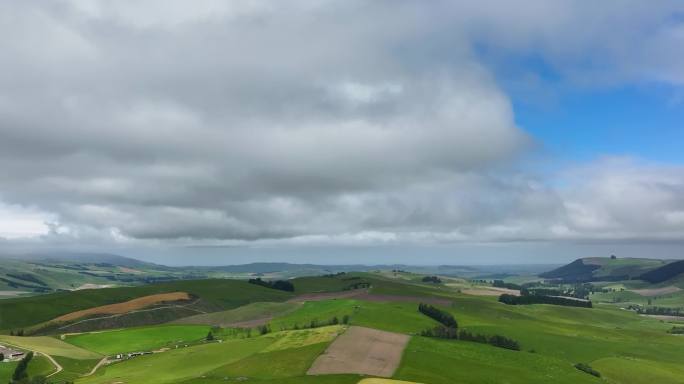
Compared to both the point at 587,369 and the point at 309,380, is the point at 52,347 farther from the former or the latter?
the point at 587,369

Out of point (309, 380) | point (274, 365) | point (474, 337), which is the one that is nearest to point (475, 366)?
point (474, 337)

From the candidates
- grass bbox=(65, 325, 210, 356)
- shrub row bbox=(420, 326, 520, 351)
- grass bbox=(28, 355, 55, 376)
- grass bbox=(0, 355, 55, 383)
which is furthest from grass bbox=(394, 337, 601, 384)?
grass bbox=(0, 355, 55, 383)

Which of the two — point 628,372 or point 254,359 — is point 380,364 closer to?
point 254,359

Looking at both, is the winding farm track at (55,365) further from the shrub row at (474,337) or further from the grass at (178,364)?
the shrub row at (474,337)

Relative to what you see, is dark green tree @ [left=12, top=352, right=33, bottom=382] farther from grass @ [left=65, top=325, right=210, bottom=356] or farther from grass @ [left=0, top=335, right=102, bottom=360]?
grass @ [left=65, top=325, right=210, bottom=356]

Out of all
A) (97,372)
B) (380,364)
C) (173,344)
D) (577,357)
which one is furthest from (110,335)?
(577,357)

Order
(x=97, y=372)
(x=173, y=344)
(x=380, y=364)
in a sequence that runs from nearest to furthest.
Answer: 1. (x=380, y=364)
2. (x=97, y=372)
3. (x=173, y=344)
